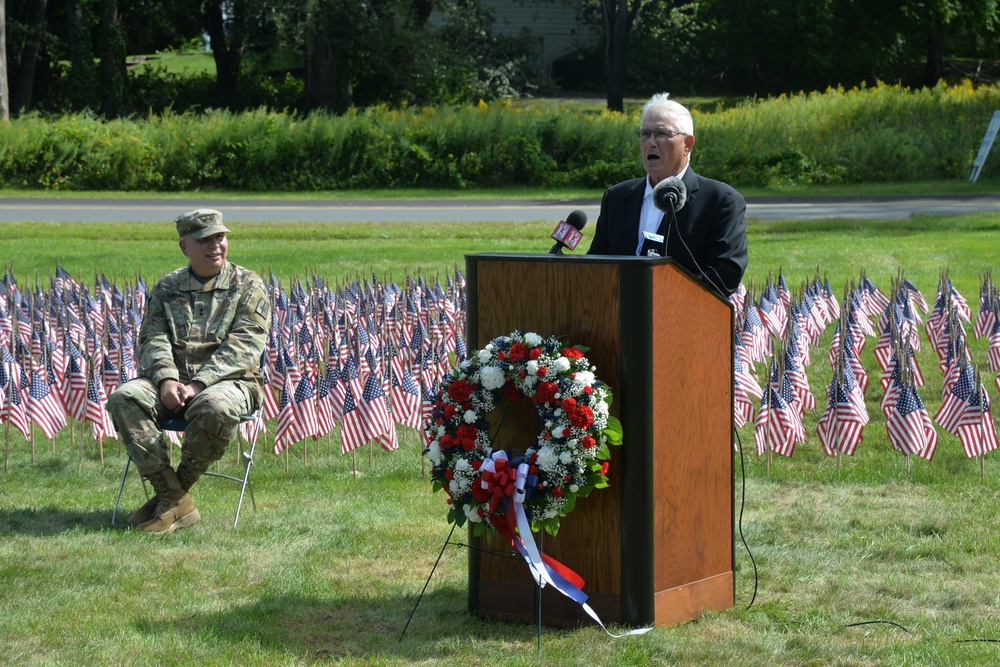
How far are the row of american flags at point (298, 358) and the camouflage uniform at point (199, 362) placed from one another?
33 cm

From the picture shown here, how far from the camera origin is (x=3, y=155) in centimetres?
2792

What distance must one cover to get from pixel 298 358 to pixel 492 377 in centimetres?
531

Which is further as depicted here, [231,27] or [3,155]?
[231,27]

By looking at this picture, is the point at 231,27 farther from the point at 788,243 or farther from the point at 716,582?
the point at 716,582

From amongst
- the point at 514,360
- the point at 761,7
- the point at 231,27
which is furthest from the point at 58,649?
the point at 761,7

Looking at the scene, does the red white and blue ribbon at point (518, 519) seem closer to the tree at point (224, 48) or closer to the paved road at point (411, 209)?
the paved road at point (411, 209)

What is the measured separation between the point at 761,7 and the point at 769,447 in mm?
42899

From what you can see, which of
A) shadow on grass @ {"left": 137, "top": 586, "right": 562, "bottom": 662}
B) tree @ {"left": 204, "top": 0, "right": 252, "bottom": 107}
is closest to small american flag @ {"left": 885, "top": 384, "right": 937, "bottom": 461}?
shadow on grass @ {"left": 137, "top": 586, "right": 562, "bottom": 662}

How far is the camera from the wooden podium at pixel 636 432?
469 cm

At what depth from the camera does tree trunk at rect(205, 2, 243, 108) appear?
46.5 m

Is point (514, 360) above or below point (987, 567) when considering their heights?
above

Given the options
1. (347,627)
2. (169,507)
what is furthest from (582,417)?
(169,507)

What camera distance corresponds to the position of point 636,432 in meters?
4.70

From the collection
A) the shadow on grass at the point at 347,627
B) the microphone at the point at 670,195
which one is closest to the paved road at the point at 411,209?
the shadow on grass at the point at 347,627
